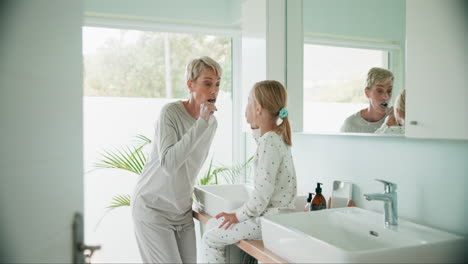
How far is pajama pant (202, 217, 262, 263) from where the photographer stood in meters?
1.71

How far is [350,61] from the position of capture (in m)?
2.01

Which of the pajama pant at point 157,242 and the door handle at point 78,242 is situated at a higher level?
the door handle at point 78,242

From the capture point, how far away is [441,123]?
138 centimetres

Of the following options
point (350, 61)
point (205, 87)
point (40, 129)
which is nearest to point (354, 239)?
point (350, 61)

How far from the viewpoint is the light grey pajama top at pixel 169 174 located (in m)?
2.07

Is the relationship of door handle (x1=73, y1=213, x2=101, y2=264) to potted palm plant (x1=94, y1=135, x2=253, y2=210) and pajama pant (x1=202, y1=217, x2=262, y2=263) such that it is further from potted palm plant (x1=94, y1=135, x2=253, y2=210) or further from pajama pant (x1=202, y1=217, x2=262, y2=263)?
potted palm plant (x1=94, y1=135, x2=253, y2=210)

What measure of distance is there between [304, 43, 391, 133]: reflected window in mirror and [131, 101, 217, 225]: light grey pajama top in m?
0.56

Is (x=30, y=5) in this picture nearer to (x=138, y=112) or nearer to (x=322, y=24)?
(x=322, y=24)

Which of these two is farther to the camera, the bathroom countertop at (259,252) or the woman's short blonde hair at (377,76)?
the woman's short blonde hair at (377,76)

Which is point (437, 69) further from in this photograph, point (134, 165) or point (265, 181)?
point (134, 165)

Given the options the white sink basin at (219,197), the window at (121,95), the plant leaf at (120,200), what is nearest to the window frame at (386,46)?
the white sink basin at (219,197)

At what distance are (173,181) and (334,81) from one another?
97 cm

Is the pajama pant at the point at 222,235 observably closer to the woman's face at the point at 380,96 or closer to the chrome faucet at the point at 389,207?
the chrome faucet at the point at 389,207

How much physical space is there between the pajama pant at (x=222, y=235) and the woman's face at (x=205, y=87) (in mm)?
645
